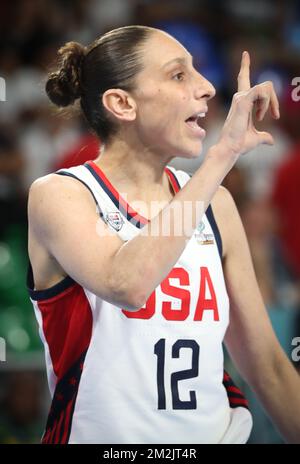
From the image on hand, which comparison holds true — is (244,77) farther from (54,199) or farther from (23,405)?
(23,405)

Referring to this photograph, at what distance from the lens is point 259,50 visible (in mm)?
6297

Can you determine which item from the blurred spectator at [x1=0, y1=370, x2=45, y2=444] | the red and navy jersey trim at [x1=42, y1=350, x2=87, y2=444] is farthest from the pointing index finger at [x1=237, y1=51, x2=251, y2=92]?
the blurred spectator at [x1=0, y1=370, x2=45, y2=444]

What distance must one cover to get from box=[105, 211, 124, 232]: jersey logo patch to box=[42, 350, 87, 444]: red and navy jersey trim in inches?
14.1

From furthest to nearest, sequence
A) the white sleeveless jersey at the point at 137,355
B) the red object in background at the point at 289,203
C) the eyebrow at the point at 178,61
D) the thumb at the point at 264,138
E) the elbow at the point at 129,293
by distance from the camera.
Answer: the red object in background at the point at 289,203
the eyebrow at the point at 178,61
the white sleeveless jersey at the point at 137,355
the thumb at the point at 264,138
the elbow at the point at 129,293

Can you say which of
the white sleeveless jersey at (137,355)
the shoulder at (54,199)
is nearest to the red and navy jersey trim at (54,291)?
the white sleeveless jersey at (137,355)

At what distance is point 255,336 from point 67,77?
3.19ft

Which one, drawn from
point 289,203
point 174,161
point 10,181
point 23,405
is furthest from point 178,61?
point 289,203

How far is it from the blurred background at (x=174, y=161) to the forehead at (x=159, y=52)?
416mm

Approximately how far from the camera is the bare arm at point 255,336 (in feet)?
8.39

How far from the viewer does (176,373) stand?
2322mm

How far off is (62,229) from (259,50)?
4418mm

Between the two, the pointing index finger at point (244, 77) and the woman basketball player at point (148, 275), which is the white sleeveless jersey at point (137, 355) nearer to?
the woman basketball player at point (148, 275)

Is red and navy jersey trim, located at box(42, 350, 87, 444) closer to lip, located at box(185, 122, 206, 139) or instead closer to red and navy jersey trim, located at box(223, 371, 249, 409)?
red and navy jersey trim, located at box(223, 371, 249, 409)

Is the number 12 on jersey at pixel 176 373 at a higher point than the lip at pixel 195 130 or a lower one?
lower
